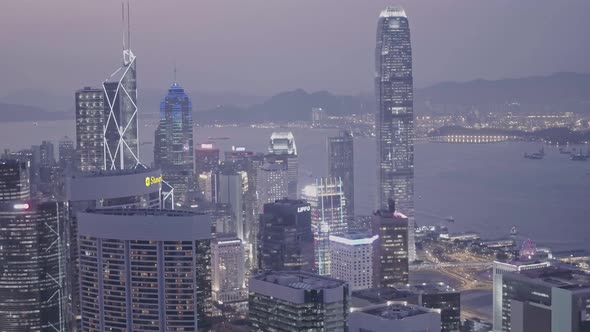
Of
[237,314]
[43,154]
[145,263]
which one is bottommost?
Answer: [237,314]

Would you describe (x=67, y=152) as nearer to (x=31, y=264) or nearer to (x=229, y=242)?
(x=229, y=242)

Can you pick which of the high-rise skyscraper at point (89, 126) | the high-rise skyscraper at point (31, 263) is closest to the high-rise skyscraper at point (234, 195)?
the high-rise skyscraper at point (89, 126)

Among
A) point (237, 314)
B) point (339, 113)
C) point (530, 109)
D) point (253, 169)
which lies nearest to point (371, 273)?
point (237, 314)

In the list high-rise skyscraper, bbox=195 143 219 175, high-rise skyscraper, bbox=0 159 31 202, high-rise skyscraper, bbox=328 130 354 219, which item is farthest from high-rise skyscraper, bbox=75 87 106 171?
high-rise skyscraper, bbox=328 130 354 219

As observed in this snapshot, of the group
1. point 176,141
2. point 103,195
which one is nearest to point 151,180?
point 103,195

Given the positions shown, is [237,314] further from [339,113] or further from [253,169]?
[339,113]
